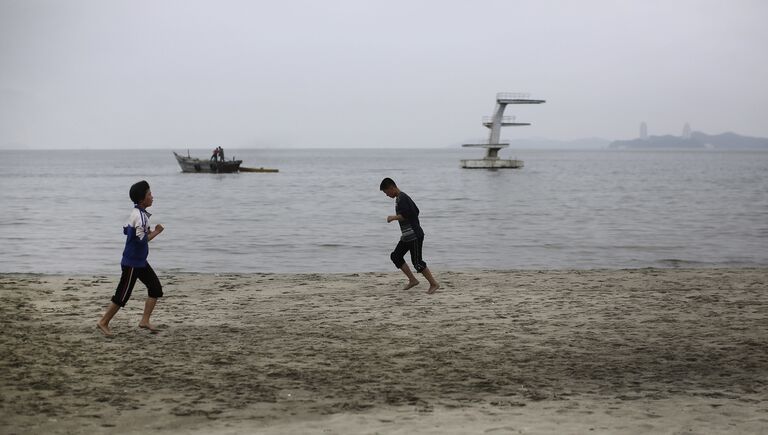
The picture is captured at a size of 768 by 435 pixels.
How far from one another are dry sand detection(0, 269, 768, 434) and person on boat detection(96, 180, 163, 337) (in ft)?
1.43

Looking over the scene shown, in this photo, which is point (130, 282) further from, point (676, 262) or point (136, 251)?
point (676, 262)

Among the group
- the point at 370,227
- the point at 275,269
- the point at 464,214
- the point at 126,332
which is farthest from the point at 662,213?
the point at 126,332

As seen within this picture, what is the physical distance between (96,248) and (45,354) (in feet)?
48.2

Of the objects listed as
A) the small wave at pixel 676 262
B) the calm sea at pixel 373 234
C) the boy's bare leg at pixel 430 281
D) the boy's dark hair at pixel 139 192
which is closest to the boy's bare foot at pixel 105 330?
the boy's dark hair at pixel 139 192

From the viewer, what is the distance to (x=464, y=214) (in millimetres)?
36156

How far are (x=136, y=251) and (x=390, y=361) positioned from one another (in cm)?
276

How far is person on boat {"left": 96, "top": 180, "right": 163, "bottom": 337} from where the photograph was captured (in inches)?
308

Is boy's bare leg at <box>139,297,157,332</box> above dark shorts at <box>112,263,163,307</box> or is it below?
below

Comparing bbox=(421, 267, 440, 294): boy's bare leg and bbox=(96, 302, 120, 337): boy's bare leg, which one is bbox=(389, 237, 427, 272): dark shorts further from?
bbox=(96, 302, 120, 337): boy's bare leg

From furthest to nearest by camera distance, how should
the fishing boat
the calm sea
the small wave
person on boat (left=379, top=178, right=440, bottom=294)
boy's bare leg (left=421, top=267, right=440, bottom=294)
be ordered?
the fishing boat, the calm sea, the small wave, boy's bare leg (left=421, top=267, right=440, bottom=294), person on boat (left=379, top=178, right=440, bottom=294)

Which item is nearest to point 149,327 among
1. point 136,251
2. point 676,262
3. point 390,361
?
point 136,251

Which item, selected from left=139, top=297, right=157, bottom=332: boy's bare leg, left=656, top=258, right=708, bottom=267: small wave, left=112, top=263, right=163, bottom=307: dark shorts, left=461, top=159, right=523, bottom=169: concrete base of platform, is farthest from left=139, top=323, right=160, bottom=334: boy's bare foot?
left=461, top=159, right=523, bottom=169: concrete base of platform

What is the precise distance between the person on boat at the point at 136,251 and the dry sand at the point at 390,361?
435 mm

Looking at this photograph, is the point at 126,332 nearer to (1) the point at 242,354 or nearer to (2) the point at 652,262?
(1) the point at 242,354
